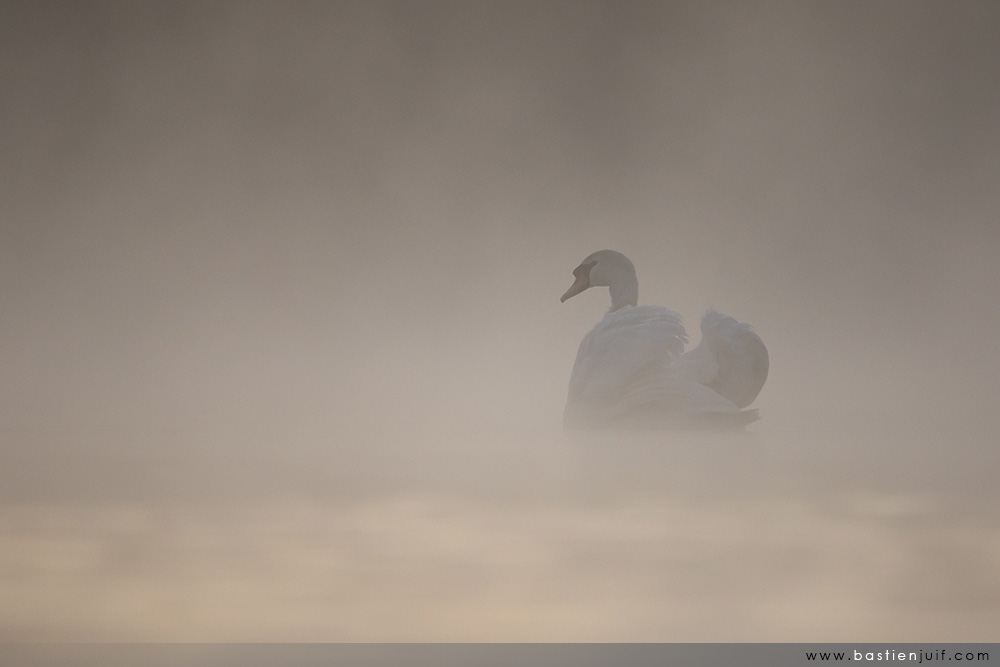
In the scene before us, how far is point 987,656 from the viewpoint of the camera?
161 cm

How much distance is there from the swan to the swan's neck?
33cm

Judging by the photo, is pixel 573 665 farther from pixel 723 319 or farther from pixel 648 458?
pixel 723 319

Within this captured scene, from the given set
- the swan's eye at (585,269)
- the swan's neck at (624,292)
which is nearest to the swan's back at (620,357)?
the swan's neck at (624,292)

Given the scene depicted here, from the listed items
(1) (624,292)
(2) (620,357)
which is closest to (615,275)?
(1) (624,292)

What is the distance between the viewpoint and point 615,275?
3455 mm

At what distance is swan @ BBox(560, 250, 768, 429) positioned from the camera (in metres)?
2.97

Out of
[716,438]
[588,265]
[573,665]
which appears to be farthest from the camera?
[588,265]

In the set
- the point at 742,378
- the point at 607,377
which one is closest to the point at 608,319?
the point at 607,377

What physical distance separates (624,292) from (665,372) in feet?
1.66

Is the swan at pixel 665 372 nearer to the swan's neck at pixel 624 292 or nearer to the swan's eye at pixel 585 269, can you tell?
the swan's neck at pixel 624 292

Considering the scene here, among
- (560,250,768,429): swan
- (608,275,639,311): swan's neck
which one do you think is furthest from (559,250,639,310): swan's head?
(560,250,768,429): swan

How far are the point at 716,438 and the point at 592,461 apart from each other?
0.43m

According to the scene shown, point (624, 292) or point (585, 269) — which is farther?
point (585, 269)

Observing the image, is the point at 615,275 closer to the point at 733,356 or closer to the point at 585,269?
the point at 585,269
